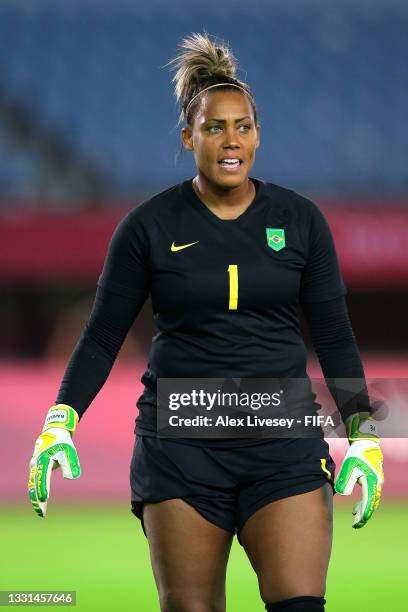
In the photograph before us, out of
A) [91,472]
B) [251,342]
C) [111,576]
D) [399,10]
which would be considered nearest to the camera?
[251,342]

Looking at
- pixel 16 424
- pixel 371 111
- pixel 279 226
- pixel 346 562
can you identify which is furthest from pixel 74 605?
pixel 371 111

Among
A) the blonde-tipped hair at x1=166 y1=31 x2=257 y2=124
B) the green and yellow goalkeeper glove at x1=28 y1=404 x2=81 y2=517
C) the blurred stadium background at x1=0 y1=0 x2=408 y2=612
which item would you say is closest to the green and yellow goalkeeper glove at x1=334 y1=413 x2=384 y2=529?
the green and yellow goalkeeper glove at x1=28 y1=404 x2=81 y2=517

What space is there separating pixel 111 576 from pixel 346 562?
1.38m

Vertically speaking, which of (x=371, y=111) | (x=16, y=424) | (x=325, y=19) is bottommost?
(x=16, y=424)

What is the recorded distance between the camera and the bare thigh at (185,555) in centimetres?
336

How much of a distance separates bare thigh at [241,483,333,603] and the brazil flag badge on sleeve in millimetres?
715

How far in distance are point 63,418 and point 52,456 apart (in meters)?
0.12

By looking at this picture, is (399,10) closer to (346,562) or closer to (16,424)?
(16,424)

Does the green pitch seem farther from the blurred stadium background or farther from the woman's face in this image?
the woman's face

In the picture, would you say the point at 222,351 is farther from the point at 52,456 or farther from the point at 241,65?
the point at 241,65

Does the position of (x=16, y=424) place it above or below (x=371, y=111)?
below

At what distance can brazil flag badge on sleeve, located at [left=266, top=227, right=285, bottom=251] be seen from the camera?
3518 millimetres

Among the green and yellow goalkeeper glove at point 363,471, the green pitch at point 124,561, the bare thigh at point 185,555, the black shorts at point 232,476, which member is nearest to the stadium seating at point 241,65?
the green pitch at point 124,561

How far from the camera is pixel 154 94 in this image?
15562mm
